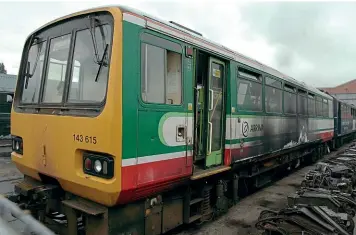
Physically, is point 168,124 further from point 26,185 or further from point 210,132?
point 26,185

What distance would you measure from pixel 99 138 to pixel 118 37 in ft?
3.51

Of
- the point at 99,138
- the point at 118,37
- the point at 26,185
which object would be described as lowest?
the point at 26,185

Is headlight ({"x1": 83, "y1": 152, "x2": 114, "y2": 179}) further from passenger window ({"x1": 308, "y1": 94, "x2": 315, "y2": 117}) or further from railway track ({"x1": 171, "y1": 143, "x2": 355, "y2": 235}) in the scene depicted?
passenger window ({"x1": 308, "y1": 94, "x2": 315, "y2": 117})

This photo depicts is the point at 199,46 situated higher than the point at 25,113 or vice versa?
the point at 199,46

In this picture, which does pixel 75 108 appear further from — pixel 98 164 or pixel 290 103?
pixel 290 103

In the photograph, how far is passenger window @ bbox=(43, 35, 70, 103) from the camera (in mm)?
3955

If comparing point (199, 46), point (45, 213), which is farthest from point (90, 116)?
point (199, 46)

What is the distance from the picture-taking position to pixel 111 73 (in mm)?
3326

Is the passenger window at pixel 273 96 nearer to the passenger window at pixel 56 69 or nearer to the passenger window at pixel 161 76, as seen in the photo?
the passenger window at pixel 161 76

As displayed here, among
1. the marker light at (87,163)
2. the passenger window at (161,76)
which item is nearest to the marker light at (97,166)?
the marker light at (87,163)

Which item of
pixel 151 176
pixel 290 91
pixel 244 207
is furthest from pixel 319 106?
pixel 151 176

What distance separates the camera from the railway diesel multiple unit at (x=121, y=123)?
338 centimetres

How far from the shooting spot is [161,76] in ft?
12.9

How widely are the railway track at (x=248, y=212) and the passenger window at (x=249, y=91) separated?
1.97m
